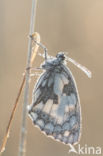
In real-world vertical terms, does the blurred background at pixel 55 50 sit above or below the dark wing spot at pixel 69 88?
above

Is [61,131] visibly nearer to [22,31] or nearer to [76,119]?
[76,119]

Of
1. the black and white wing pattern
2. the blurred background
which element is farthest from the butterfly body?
the blurred background

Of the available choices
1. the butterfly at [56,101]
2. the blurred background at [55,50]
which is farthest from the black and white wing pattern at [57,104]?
the blurred background at [55,50]

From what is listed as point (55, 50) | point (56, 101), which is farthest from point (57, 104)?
point (55, 50)

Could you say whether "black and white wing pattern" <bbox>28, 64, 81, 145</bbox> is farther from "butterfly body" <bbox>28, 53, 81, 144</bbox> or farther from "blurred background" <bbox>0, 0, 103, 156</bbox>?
"blurred background" <bbox>0, 0, 103, 156</bbox>

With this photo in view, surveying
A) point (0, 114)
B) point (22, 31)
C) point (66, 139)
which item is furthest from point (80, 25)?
point (66, 139)

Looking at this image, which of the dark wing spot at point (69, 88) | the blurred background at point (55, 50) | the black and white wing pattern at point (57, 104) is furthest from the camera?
the blurred background at point (55, 50)

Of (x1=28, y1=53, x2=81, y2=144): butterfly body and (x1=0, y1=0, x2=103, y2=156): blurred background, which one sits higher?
(x1=0, y1=0, x2=103, y2=156): blurred background

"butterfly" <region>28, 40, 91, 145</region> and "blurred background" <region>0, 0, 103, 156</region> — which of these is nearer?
"butterfly" <region>28, 40, 91, 145</region>

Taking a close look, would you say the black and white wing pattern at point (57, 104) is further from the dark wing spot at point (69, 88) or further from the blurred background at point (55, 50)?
the blurred background at point (55, 50)
